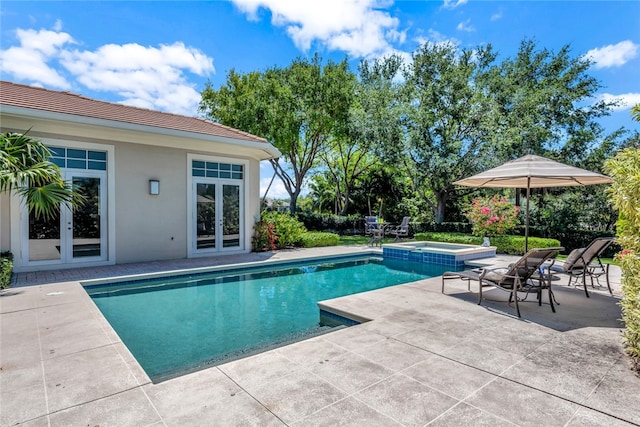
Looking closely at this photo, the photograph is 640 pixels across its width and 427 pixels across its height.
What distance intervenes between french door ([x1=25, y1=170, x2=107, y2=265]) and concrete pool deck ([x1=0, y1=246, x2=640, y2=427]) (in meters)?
4.24

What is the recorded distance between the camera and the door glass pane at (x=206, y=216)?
11.2 m

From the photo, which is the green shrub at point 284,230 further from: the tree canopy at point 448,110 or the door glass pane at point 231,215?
the tree canopy at point 448,110

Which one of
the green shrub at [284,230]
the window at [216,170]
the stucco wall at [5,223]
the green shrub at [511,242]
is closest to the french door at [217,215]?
the window at [216,170]

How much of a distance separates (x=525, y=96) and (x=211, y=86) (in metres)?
17.3

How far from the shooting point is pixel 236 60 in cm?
1991

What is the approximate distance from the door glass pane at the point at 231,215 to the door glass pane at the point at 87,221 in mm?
3634

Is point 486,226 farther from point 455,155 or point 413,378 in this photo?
point 413,378

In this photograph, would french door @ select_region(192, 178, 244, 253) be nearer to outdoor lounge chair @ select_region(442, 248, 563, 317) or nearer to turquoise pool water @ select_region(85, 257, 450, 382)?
turquoise pool water @ select_region(85, 257, 450, 382)

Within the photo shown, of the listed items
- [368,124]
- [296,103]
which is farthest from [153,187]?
[368,124]

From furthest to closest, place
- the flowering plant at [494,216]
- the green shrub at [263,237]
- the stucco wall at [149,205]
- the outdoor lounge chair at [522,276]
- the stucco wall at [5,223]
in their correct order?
the flowering plant at [494,216]
the green shrub at [263,237]
the stucco wall at [149,205]
the stucco wall at [5,223]
the outdoor lounge chair at [522,276]

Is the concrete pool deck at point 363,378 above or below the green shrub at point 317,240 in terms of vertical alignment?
below

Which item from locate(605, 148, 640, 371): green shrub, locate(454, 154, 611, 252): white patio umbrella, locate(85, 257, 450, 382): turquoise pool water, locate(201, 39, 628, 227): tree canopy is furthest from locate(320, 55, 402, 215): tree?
locate(605, 148, 640, 371): green shrub

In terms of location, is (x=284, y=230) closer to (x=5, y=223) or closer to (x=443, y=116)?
(x=5, y=223)

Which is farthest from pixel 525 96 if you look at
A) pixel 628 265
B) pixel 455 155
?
pixel 628 265
